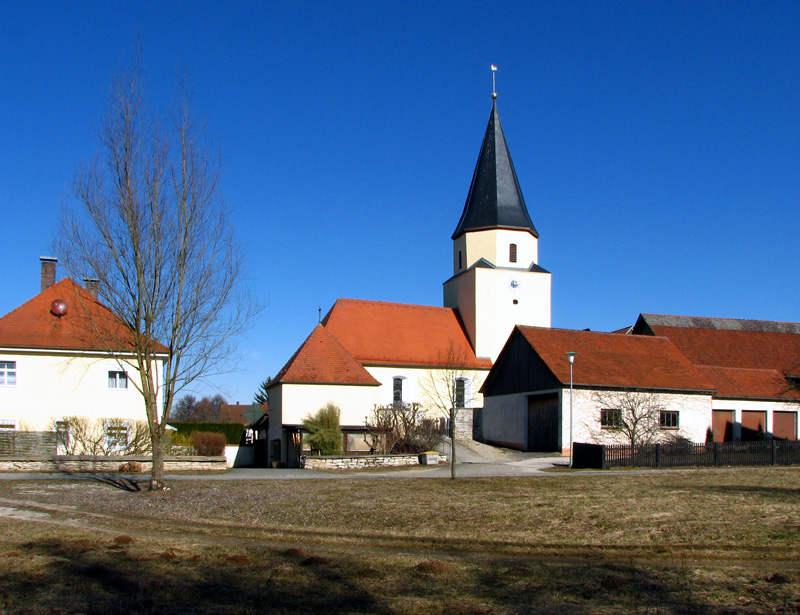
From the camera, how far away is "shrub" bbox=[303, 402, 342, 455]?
101 ft

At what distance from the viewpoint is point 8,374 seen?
104 ft

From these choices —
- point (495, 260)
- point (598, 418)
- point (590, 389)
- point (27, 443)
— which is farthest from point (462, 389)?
point (27, 443)

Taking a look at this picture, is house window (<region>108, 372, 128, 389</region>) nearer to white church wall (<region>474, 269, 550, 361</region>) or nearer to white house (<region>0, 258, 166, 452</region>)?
white house (<region>0, 258, 166, 452</region>)

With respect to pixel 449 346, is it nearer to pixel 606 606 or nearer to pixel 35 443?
pixel 35 443

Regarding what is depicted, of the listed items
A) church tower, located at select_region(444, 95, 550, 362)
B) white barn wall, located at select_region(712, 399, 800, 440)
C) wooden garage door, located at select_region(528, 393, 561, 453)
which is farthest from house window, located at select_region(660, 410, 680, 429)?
church tower, located at select_region(444, 95, 550, 362)

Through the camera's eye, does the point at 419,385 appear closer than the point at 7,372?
No

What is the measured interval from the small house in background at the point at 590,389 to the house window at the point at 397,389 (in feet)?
30.5

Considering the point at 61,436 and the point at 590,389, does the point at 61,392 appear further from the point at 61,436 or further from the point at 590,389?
the point at 590,389

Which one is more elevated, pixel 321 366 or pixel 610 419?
pixel 321 366

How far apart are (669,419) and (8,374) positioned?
28594mm

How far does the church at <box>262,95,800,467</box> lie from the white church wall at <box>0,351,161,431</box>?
23.2ft

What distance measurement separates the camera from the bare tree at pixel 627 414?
3325cm

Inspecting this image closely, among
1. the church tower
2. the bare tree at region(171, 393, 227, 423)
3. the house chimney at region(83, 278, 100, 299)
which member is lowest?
the bare tree at region(171, 393, 227, 423)

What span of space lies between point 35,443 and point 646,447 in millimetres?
22243
